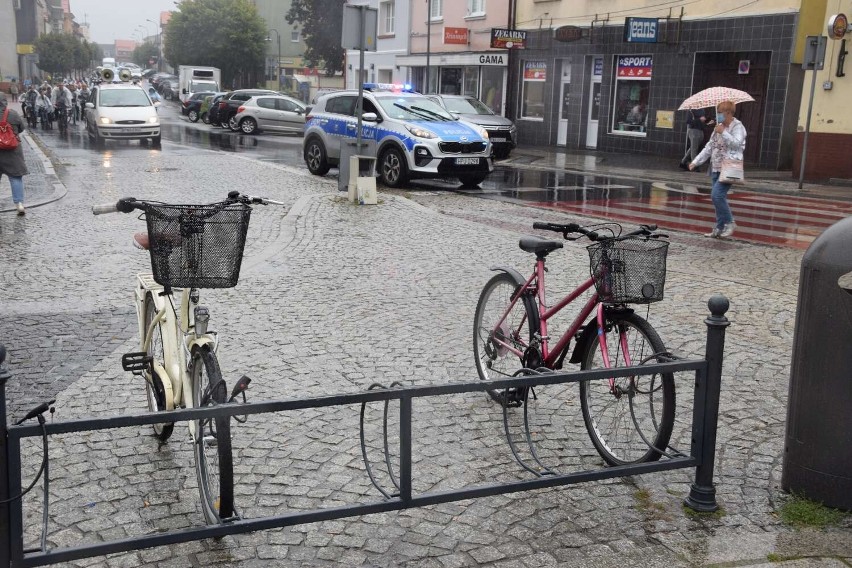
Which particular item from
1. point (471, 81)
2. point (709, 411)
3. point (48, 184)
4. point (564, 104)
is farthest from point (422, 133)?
point (471, 81)


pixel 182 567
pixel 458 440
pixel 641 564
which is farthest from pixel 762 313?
pixel 182 567

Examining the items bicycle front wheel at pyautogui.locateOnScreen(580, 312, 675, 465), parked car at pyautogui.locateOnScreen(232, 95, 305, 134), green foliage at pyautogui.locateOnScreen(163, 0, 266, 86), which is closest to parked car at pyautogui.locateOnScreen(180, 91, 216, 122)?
parked car at pyautogui.locateOnScreen(232, 95, 305, 134)

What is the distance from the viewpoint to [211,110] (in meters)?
40.3

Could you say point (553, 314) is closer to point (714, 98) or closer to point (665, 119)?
point (714, 98)

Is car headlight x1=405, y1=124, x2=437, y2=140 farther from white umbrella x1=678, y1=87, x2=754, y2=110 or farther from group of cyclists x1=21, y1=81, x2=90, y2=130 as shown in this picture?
group of cyclists x1=21, y1=81, x2=90, y2=130

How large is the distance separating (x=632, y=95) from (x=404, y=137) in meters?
13.0

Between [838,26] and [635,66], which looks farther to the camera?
[635,66]

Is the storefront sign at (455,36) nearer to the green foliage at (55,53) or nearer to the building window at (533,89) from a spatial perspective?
the building window at (533,89)

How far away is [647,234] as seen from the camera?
448cm

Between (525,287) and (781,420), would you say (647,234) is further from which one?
(781,420)

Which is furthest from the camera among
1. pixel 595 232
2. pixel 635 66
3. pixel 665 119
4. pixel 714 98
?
pixel 635 66

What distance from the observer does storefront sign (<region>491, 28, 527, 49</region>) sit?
1221 inches

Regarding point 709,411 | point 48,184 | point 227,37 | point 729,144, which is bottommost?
point 48,184

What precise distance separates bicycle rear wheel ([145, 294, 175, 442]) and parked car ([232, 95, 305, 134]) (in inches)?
1238
